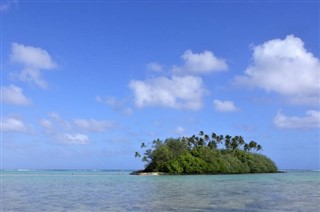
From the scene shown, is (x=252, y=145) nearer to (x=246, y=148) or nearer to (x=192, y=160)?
(x=246, y=148)

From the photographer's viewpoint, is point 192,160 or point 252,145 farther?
point 252,145

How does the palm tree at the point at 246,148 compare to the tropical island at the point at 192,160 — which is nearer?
the tropical island at the point at 192,160

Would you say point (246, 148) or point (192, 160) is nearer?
point (192, 160)

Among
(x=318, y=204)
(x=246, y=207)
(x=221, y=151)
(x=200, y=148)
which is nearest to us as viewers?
(x=246, y=207)

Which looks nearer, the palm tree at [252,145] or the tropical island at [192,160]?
the tropical island at [192,160]

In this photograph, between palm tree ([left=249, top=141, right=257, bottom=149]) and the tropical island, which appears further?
palm tree ([left=249, top=141, right=257, bottom=149])

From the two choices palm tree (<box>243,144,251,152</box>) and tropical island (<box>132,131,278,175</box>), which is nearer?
tropical island (<box>132,131,278,175</box>)

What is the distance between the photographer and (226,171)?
118m

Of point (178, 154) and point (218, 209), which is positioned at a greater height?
point (178, 154)

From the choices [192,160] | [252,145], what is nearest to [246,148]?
[252,145]

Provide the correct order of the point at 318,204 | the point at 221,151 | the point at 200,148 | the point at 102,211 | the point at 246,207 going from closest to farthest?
the point at 102,211, the point at 246,207, the point at 318,204, the point at 200,148, the point at 221,151

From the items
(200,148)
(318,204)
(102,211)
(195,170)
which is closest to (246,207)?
(318,204)

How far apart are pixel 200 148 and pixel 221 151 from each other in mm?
13973

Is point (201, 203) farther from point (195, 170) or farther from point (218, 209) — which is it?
point (195, 170)
